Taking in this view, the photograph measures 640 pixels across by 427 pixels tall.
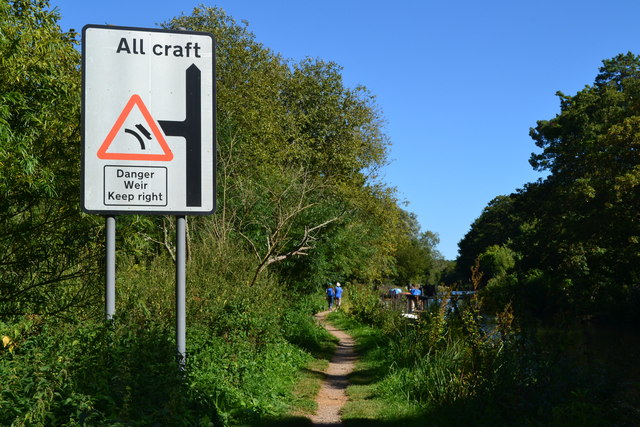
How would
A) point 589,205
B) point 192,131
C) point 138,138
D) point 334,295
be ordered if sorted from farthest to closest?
1. point 334,295
2. point 589,205
3. point 192,131
4. point 138,138

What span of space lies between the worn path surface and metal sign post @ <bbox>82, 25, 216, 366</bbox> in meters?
4.35

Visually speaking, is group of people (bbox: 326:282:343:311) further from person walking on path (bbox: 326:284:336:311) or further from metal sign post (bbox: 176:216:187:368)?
metal sign post (bbox: 176:216:187:368)

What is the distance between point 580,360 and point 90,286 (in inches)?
259

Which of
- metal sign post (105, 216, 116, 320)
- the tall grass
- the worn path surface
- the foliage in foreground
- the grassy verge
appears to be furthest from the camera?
the worn path surface

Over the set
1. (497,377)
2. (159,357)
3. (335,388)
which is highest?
(159,357)

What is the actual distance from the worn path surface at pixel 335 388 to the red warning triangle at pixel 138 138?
4.91m

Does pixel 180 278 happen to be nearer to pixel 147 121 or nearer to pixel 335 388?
pixel 147 121

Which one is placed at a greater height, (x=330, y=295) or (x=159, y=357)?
(x=159, y=357)

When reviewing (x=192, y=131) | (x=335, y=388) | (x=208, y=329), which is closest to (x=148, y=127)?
(x=192, y=131)

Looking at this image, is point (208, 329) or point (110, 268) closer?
point (110, 268)

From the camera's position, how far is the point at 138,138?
569 centimetres

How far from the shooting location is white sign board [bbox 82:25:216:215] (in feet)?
18.4

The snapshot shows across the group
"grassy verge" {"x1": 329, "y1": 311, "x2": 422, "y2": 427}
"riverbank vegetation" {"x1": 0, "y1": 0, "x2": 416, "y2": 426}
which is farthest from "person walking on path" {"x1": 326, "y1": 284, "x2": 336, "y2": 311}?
"grassy verge" {"x1": 329, "y1": 311, "x2": 422, "y2": 427}

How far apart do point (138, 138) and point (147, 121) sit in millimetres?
156
